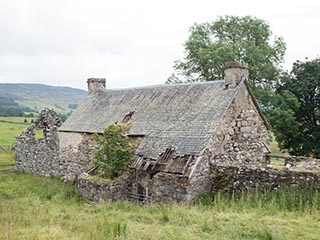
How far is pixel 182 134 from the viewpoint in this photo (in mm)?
14430

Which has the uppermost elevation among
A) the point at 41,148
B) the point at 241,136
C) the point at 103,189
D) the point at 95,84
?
the point at 95,84

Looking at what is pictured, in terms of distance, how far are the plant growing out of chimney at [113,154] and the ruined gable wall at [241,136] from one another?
153 inches

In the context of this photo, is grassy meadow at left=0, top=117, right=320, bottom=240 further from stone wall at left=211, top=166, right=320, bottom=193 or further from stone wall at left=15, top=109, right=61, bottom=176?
stone wall at left=15, top=109, right=61, bottom=176

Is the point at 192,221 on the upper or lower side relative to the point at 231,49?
lower

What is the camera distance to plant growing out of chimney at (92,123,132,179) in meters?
15.2

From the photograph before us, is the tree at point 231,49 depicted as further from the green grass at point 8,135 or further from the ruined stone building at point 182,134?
the green grass at point 8,135

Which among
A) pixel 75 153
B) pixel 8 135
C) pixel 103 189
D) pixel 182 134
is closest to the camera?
pixel 182 134

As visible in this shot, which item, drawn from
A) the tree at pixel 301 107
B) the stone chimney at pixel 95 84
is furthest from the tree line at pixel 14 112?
the tree at pixel 301 107

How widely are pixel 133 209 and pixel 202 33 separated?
2296cm

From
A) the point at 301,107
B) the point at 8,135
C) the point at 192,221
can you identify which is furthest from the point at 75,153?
the point at 8,135

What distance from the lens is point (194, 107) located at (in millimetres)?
15570

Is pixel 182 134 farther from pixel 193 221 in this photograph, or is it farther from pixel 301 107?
pixel 301 107

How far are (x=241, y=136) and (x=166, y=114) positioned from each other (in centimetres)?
350

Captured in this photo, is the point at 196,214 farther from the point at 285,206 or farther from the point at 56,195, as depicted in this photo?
the point at 56,195
